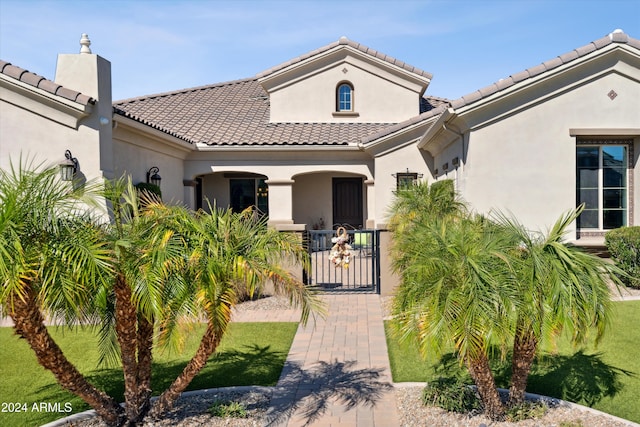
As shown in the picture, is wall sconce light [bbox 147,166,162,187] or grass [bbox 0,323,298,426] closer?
grass [bbox 0,323,298,426]

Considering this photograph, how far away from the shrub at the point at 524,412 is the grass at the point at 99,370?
2.82 metres

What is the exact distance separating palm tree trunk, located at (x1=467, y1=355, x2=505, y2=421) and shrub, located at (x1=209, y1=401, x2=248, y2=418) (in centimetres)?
241

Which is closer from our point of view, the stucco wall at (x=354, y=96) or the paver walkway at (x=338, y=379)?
the paver walkway at (x=338, y=379)

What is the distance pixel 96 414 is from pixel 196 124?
603 inches

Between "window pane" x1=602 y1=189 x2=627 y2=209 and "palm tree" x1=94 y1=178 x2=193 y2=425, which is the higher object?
"window pane" x1=602 y1=189 x2=627 y2=209

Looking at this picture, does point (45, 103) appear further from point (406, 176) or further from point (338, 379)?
point (406, 176)

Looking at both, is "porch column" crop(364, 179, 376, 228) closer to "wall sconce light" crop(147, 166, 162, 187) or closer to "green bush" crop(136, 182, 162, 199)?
"wall sconce light" crop(147, 166, 162, 187)

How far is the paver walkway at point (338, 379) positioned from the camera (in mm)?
4988

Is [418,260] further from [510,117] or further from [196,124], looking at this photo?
Answer: [196,124]

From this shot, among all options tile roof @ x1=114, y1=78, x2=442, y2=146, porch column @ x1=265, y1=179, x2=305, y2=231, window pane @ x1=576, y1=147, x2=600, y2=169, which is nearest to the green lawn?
window pane @ x1=576, y1=147, x2=600, y2=169

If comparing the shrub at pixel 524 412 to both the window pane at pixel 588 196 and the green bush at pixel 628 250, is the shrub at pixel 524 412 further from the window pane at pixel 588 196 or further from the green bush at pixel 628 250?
the window pane at pixel 588 196

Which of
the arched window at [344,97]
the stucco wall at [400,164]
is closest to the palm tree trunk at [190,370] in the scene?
the stucco wall at [400,164]

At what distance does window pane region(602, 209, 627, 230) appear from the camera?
12016 mm

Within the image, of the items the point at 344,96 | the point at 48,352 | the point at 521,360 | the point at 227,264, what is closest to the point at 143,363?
the point at 48,352
